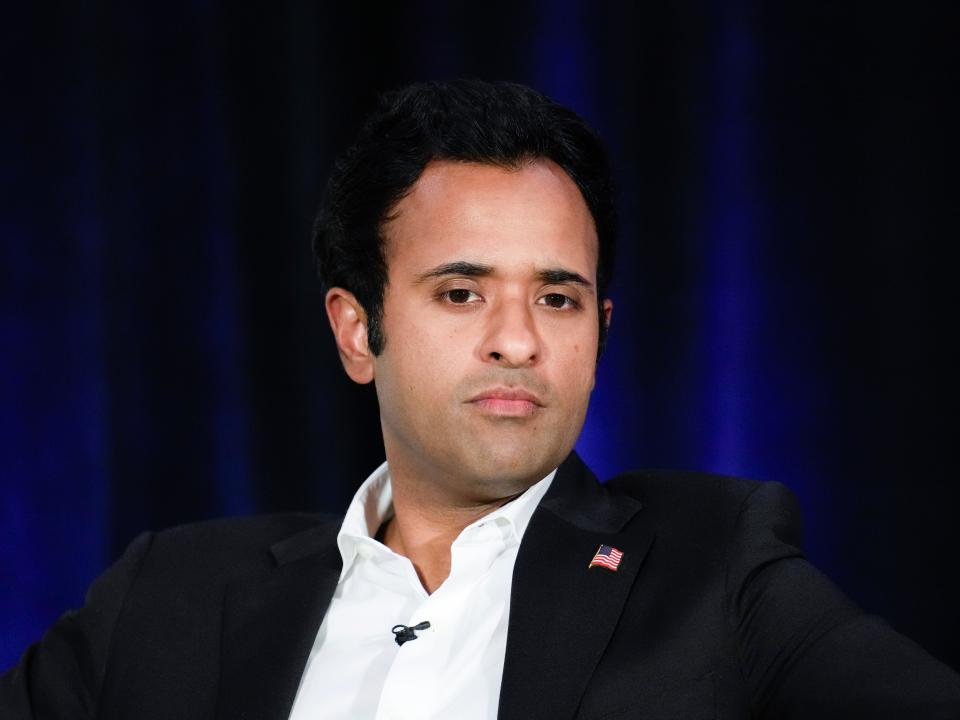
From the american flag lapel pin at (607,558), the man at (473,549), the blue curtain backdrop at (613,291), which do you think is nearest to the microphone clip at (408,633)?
the man at (473,549)

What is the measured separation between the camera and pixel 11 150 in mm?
2953

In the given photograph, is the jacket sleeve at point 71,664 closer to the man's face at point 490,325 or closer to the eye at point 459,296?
the man's face at point 490,325

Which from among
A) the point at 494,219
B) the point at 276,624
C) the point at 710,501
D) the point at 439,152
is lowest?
the point at 276,624

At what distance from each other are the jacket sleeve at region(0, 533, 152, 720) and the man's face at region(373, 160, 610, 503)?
22.8 inches

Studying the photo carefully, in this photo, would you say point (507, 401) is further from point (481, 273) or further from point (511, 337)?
point (481, 273)

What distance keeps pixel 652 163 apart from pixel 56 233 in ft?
4.44

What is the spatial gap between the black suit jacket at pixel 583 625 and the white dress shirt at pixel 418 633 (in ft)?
0.12

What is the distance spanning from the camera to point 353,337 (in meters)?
2.25

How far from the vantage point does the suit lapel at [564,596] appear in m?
1.77

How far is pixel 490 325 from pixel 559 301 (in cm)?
14

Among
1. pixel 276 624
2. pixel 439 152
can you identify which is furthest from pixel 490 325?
pixel 276 624

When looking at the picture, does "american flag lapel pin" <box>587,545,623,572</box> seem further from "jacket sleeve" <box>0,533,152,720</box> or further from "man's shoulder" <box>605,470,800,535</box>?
"jacket sleeve" <box>0,533,152,720</box>

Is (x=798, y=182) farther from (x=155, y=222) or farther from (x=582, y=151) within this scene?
(x=155, y=222)

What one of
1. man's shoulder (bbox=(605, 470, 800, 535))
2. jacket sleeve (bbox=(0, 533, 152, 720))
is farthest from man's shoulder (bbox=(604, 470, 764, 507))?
jacket sleeve (bbox=(0, 533, 152, 720))
